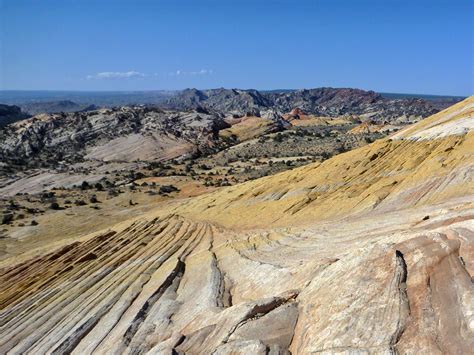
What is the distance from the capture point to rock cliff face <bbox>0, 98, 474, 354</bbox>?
39.1 feet

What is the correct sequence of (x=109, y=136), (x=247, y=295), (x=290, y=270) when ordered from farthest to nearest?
(x=109, y=136), (x=247, y=295), (x=290, y=270)

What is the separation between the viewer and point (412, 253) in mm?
13641

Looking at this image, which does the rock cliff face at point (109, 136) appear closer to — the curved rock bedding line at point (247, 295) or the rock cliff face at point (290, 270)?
the rock cliff face at point (290, 270)

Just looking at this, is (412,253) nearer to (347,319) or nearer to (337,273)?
(337,273)

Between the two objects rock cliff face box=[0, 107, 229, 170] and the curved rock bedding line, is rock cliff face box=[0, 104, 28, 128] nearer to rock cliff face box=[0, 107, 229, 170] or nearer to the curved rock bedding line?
rock cliff face box=[0, 107, 229, 170]

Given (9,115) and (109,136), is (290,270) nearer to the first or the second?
(109,136)

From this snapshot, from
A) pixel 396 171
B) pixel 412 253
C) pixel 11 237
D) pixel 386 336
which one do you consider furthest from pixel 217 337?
pixel 11 237

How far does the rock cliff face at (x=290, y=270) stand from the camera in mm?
11906

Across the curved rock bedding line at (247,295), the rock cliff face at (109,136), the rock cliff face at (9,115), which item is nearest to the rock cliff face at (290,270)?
the curved rock bedding line at (247,295)

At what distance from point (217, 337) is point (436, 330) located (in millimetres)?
5649

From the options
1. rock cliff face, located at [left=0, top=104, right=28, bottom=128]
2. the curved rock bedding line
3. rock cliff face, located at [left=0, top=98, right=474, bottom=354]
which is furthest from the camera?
rock cliff face, located at [left=0, top=104, right=28, bottom=128]

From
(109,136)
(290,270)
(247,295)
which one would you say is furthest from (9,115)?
(290,270)

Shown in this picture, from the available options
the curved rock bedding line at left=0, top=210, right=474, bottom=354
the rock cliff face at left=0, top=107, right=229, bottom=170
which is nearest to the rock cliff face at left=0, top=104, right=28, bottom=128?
the rock cliff face at left=0, top=107, right=229, bottom=170

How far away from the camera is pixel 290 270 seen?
17094 millimetres
